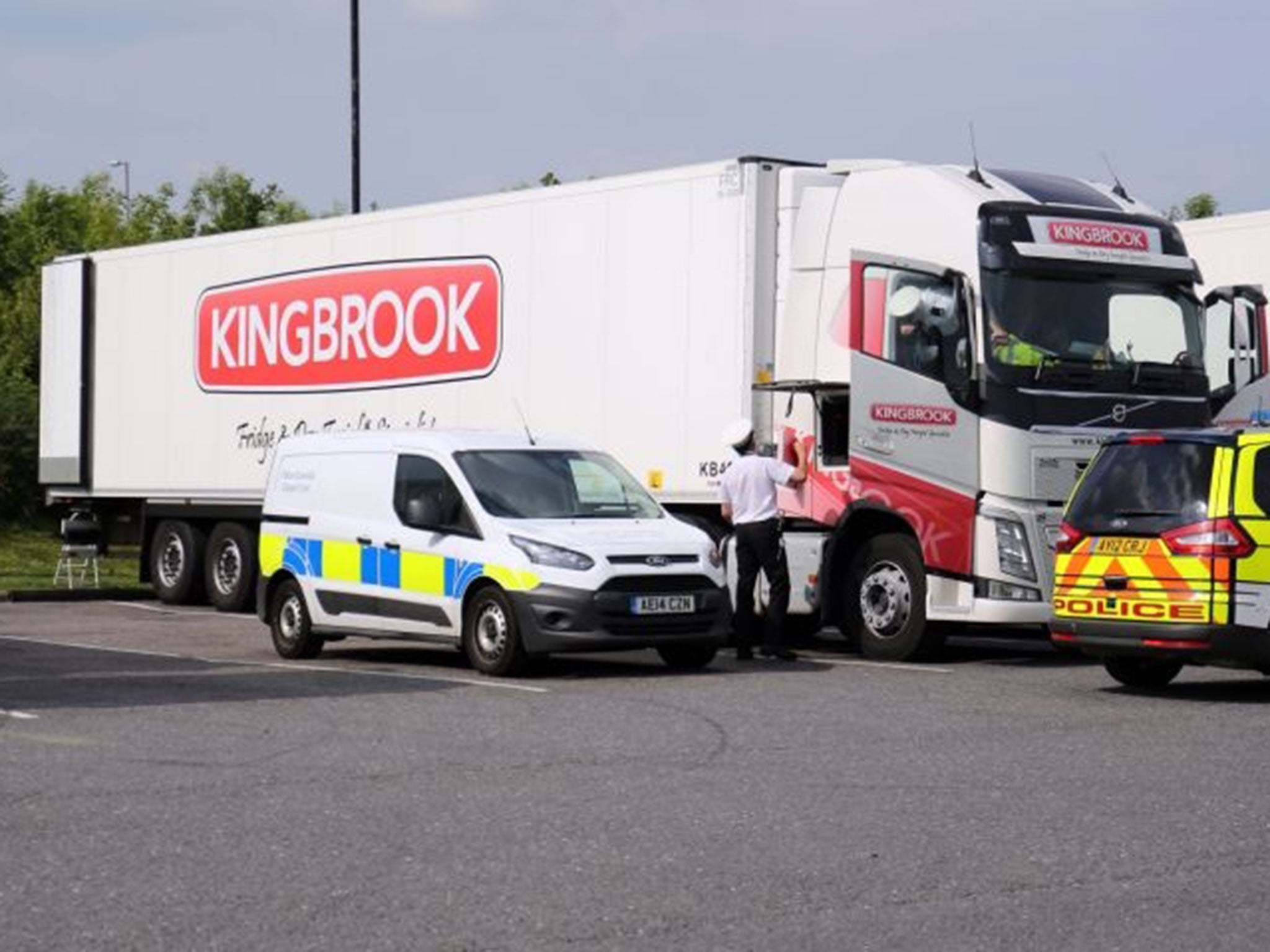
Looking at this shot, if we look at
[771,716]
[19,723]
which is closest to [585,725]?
[771,716]

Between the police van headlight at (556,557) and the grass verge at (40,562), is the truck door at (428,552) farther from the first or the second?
the grass verge at (40,562)

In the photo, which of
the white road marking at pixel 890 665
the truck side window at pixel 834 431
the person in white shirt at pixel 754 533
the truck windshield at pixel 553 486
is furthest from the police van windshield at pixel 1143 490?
the truck windshield at pixel 553 486

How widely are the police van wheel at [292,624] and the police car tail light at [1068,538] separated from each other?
19.3 ft

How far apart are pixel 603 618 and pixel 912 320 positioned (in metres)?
3.45

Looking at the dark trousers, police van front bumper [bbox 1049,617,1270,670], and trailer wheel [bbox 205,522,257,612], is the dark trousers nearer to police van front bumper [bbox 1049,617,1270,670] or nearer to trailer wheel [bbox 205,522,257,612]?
police van front bumper [bbox 1049,617,1270,670]

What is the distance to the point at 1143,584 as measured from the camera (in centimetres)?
1548

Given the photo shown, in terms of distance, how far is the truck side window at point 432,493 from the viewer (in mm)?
17625

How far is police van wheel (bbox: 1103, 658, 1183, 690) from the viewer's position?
54.0 ft

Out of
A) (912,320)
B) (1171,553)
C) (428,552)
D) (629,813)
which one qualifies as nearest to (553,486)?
(428,552)

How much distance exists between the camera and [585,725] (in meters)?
13.6

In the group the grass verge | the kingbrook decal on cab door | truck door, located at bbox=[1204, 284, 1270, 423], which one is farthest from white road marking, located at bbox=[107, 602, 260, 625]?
truck door, located at bbox=[1204, 284, 1270, 423]

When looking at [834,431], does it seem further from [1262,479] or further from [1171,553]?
[1262,479]

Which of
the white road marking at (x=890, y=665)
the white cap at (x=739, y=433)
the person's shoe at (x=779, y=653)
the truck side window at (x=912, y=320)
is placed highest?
the truck side window at (x=912, y=320)

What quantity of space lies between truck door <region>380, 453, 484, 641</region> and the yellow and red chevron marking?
403 cm
